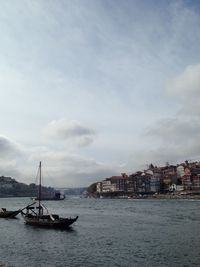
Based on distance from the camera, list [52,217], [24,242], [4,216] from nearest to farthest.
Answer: [24,242], [52,217], [4,216]

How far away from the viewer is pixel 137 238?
54656 mm

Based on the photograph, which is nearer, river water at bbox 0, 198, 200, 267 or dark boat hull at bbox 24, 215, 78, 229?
river water at bbox 0, 198, 200, 267

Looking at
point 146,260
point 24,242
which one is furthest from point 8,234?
point 146,260

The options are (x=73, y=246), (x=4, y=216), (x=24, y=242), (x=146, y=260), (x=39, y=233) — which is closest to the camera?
(x=146, y=260)

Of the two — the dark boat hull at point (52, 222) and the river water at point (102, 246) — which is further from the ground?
the dark boat hull at point (52, 222)

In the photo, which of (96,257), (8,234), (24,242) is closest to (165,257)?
(96,257)

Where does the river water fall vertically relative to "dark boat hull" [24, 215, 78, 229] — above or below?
below

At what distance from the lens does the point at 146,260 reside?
131 ft

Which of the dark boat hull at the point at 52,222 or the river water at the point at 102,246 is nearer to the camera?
the river water at the point at 102,246

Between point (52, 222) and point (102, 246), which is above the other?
Answer: point (52, 222)

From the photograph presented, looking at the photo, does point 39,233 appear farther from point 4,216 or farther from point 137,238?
point 4,216

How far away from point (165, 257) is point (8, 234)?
29.6 metres

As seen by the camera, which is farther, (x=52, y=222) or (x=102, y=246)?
(x=52, y=222)

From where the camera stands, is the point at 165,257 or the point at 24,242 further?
the point at 24,242
